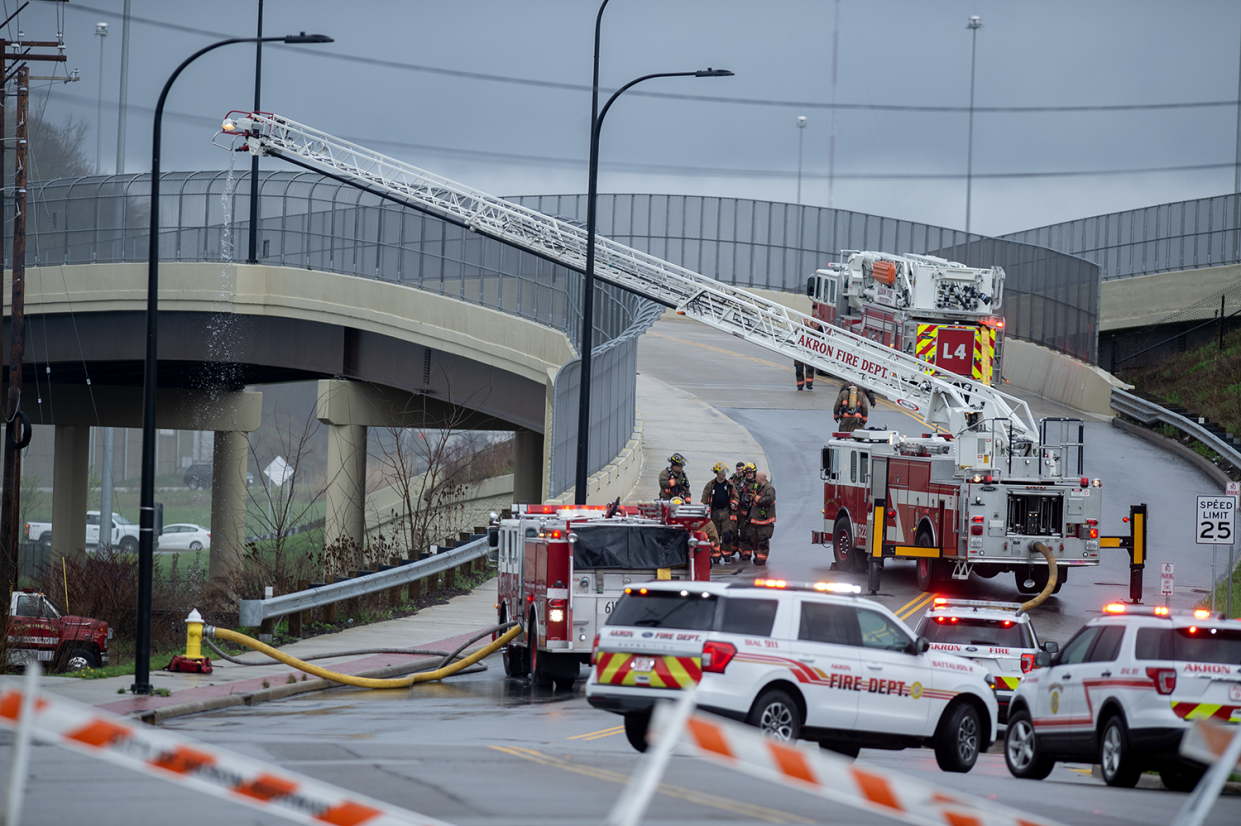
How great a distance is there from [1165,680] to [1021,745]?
1976 millimetres

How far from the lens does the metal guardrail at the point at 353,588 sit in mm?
20812

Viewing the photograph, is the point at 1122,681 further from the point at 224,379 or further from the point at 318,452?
the point at 318,452

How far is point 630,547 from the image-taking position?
60.0 ft

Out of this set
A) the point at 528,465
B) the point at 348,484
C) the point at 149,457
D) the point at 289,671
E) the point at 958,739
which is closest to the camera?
the point at 958,739

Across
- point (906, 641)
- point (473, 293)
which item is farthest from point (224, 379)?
point (906, 641)

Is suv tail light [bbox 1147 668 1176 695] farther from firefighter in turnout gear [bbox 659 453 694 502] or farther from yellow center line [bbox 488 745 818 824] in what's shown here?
firefighter in turnout gear [bbox 659 453 694 502]

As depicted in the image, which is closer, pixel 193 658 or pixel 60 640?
pixel 193 658

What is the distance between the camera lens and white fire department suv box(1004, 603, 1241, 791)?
40.2 ft

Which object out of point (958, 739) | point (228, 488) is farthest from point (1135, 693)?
point (228, 488)

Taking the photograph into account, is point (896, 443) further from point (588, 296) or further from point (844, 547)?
point (588, 296)

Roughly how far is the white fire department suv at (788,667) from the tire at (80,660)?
420 inches

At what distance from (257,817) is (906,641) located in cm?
683

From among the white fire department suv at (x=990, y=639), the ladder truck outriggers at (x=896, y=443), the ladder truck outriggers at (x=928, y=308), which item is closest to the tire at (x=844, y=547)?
the ladder truck outriggers at (x=896, y=443)

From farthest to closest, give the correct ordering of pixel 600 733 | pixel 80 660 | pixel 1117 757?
pixel 80 660 → pixel 600 733 → pixel 1117 757
